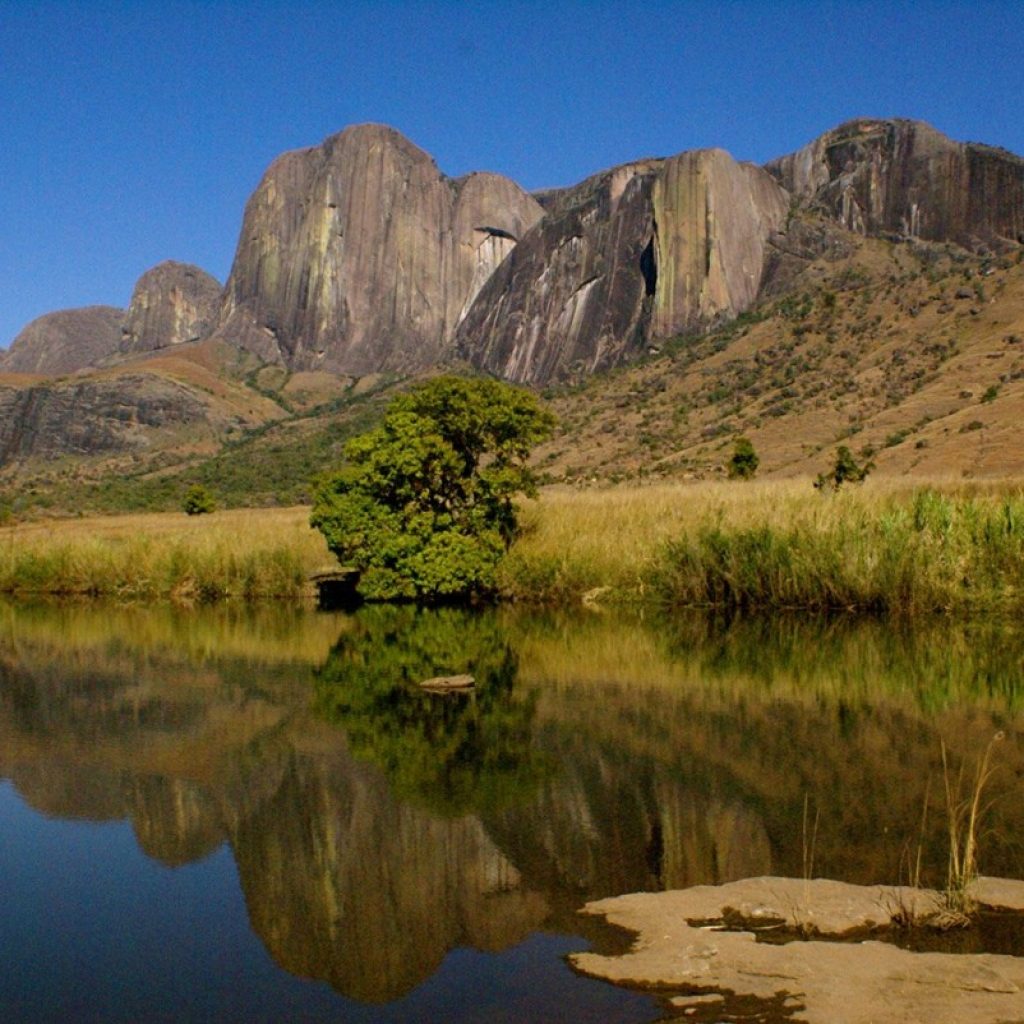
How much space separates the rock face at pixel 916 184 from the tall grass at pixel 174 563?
82732mm

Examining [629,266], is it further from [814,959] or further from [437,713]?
[814,959]

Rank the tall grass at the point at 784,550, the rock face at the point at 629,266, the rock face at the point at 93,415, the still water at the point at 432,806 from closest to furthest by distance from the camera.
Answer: the still water at the point at 432,806 < the tall grass at the point at 784,550 < the rock face at the point at 629,266 < the rock face at the point at 93,415

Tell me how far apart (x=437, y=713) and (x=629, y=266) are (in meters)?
103

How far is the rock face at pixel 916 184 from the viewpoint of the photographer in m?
96.9

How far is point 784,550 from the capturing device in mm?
21000

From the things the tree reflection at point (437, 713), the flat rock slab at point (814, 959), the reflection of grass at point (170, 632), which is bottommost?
the flat rock slab at point (814, 959)

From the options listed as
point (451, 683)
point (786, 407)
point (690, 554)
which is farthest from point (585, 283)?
point (451, 683)

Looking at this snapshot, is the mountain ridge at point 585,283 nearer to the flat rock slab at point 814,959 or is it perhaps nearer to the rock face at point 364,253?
the rock face at point 364,253

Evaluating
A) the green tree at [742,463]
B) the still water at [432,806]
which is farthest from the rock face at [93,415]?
the still water at [432,806]

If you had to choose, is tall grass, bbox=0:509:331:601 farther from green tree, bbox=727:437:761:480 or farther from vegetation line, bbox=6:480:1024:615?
green tree, bbox=727:437:761:480

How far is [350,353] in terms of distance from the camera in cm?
14675

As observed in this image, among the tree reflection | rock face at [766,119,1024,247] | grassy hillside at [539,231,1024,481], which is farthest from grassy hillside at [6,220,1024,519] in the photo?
the tree reflection

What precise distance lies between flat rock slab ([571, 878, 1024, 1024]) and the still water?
300mm

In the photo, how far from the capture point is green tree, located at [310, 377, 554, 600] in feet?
77.2
